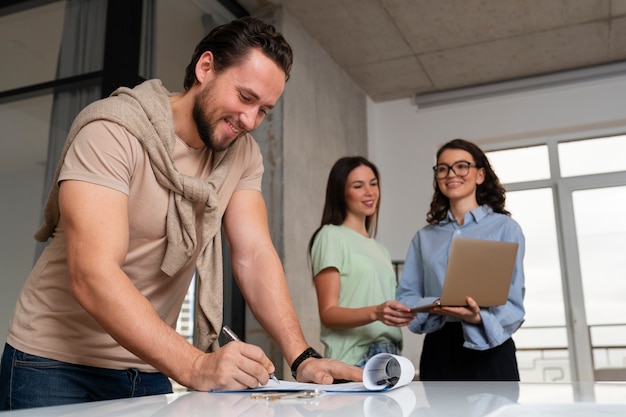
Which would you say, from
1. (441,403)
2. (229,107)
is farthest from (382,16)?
(441,403)

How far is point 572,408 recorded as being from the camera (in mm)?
Answer: 666

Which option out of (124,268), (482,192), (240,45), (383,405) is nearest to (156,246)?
(124,268)

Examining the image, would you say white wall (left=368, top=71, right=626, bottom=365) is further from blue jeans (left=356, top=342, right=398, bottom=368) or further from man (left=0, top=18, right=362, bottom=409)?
man (left=0, top=18, right=362, bottom=409)

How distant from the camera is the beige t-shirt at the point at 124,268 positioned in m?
1.09

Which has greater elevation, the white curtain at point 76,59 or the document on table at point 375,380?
the white curtain at point 76,59

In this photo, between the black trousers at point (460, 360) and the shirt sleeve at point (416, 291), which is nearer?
the black trousers at point (460, 360)

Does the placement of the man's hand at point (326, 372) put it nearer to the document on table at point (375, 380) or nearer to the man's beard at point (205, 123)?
the document on table at point (375, 380)

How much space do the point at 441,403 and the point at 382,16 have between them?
12.4 feet

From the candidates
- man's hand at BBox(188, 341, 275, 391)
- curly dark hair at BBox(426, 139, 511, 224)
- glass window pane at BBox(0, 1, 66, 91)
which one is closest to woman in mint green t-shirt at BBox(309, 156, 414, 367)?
curly dark hair at BBox(426, 139, 511, 224)

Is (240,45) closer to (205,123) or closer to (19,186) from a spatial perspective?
(205,123)

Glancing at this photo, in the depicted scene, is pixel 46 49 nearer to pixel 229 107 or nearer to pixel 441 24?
pixel 229 107

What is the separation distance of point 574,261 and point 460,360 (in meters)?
3.25

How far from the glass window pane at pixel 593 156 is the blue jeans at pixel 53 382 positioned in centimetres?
465

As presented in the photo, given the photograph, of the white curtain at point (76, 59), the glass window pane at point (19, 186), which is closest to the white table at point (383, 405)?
the glass window pane at point (19, 186)
